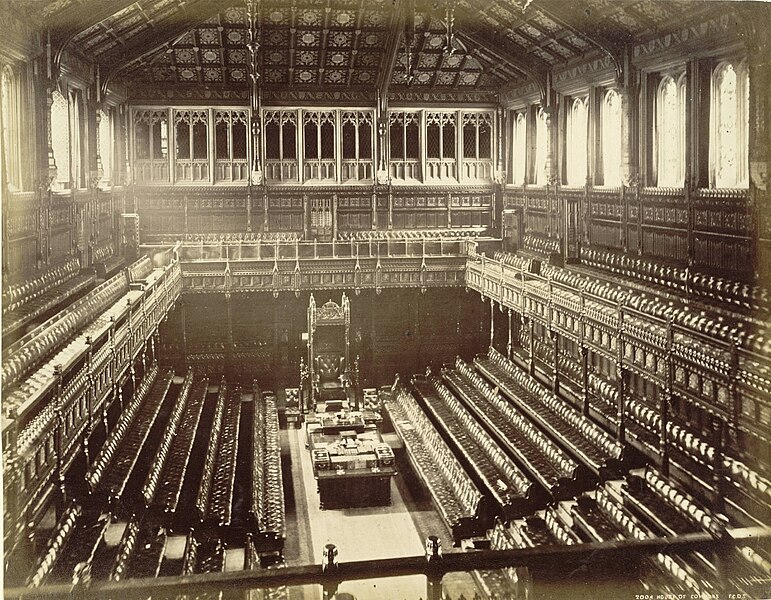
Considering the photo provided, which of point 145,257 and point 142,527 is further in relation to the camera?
point 145,257

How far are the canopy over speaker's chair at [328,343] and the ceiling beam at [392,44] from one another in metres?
6.28

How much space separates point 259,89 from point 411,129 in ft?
14.9

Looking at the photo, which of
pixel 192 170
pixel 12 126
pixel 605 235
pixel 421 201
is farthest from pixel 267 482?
pixel 421 201

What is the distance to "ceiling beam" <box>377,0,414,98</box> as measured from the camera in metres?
18.2

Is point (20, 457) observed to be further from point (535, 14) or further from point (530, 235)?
point (530, 235)

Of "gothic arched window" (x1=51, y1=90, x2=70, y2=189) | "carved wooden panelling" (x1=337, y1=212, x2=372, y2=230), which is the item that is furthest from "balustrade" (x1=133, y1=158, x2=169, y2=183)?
"gothic arched window" (x1=51, y1=90, x2=70, y2=189)

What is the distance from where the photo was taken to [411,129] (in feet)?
78.7

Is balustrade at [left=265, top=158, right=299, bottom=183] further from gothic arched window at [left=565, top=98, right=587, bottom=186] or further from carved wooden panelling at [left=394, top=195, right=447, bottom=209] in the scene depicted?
gothic arched window at [left=565, top=98, right=587, bottom=186]

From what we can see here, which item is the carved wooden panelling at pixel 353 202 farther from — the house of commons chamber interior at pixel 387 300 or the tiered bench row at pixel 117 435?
the tiered bench row at pixel 117 435

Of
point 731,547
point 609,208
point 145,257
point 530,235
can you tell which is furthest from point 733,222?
point 145,257

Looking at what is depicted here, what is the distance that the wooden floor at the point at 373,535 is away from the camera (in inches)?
387

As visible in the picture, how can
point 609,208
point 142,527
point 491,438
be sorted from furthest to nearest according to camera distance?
1. point 609,208
2. point 491,438
3. point 142,527

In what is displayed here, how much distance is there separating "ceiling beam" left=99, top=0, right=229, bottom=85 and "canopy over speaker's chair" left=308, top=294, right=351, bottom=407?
6724 mm

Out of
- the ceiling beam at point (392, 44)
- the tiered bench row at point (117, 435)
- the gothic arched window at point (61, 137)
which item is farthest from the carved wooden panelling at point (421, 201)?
the gothic arched window at point (61, 137)
